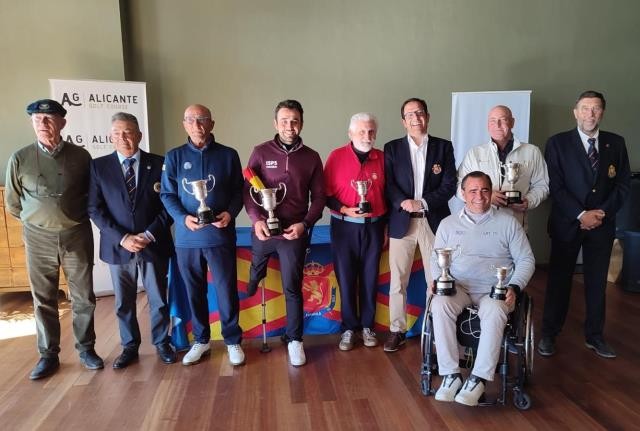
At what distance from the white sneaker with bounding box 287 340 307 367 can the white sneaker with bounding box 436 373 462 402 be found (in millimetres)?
903

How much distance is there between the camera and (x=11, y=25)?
427cm

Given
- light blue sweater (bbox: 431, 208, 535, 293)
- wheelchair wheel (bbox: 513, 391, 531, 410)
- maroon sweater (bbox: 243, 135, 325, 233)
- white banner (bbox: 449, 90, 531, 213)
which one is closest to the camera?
wheelchair wheel (bbox: 513, 391, 531, 410)

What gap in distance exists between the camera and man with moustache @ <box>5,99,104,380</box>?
2605 mm

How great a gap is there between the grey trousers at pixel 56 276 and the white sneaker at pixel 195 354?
2.07 feet

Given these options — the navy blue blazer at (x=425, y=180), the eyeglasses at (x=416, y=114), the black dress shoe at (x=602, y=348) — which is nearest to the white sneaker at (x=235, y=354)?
the navy blue blazer at (x=425, y=180)

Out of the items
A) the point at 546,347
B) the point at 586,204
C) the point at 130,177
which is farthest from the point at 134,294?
the point at 586,204

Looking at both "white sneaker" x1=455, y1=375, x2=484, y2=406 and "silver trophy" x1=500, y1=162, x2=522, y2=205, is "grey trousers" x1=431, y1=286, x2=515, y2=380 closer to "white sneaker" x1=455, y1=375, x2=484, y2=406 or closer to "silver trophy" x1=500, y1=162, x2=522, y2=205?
"white sneaker" x1=455, y1=375, x2=484, y2=406

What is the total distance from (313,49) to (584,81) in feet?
10.2

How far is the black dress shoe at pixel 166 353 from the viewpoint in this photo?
113 inches

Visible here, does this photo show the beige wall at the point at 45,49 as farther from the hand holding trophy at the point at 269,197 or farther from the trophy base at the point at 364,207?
the trophy base at the point at 364,207

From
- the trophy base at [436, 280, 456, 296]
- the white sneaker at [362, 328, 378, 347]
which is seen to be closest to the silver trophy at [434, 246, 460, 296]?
the trophy base at [436, 280, 456, 296]

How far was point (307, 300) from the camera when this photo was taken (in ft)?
10.5

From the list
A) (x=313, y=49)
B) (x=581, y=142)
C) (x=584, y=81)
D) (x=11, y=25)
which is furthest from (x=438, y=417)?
(x=11, y=25)

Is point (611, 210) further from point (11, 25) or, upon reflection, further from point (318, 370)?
point (11, 25)
